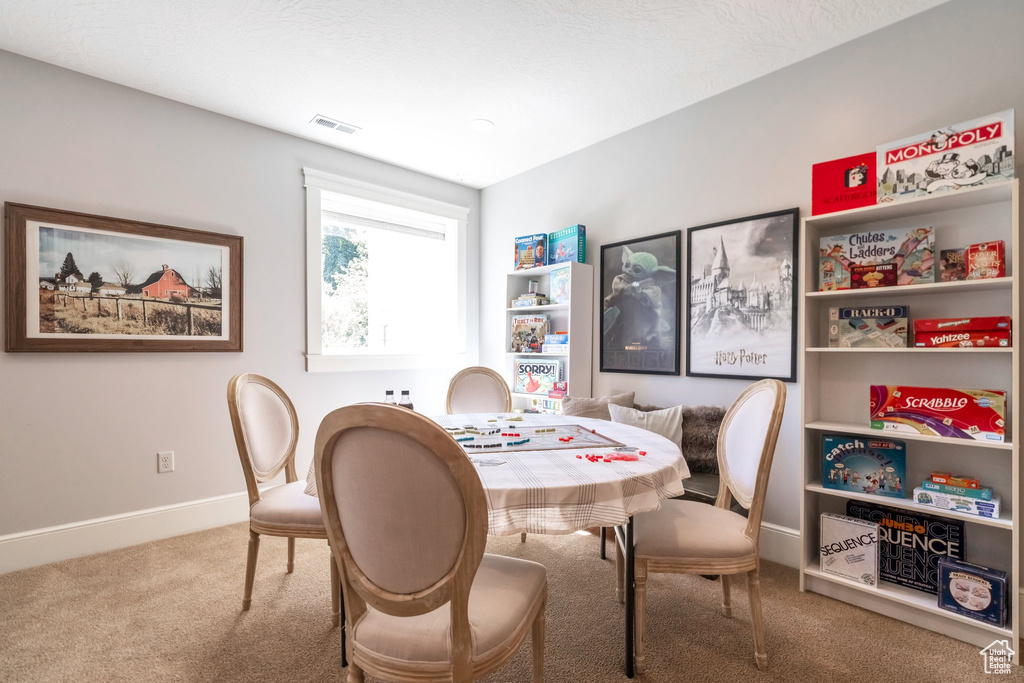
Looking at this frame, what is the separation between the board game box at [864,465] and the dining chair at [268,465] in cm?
222

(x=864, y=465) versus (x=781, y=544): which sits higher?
(x=864, y=465)

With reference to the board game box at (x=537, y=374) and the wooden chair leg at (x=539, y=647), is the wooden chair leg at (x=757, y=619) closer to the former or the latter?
the wooden chair leg at (x=539, y=647)

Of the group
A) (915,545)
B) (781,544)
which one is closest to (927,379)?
(915,545)

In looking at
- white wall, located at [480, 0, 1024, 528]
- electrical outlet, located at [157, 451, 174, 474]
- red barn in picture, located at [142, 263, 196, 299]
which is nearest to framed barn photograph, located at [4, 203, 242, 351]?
red barn in picture, located at [142, 263, 196, 299]

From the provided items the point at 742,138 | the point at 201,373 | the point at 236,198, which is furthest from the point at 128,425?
the point at 742,138

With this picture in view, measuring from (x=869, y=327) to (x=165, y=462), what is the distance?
3.91m

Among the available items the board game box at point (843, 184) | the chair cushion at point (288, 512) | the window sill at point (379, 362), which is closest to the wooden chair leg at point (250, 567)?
the chair cushion at point (288, 512)

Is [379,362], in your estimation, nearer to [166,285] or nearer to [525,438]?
[166,285]

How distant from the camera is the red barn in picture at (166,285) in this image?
2.87 m

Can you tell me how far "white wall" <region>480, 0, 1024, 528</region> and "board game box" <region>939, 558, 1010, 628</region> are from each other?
Result: 72cm

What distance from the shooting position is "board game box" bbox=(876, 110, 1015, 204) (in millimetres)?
1808

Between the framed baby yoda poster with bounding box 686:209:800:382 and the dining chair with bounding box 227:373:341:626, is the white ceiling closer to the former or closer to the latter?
the framed baby yoda poster with bounding box 686:209:800:382

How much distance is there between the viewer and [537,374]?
3.83m

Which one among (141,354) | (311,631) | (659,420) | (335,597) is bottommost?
(311,631)
